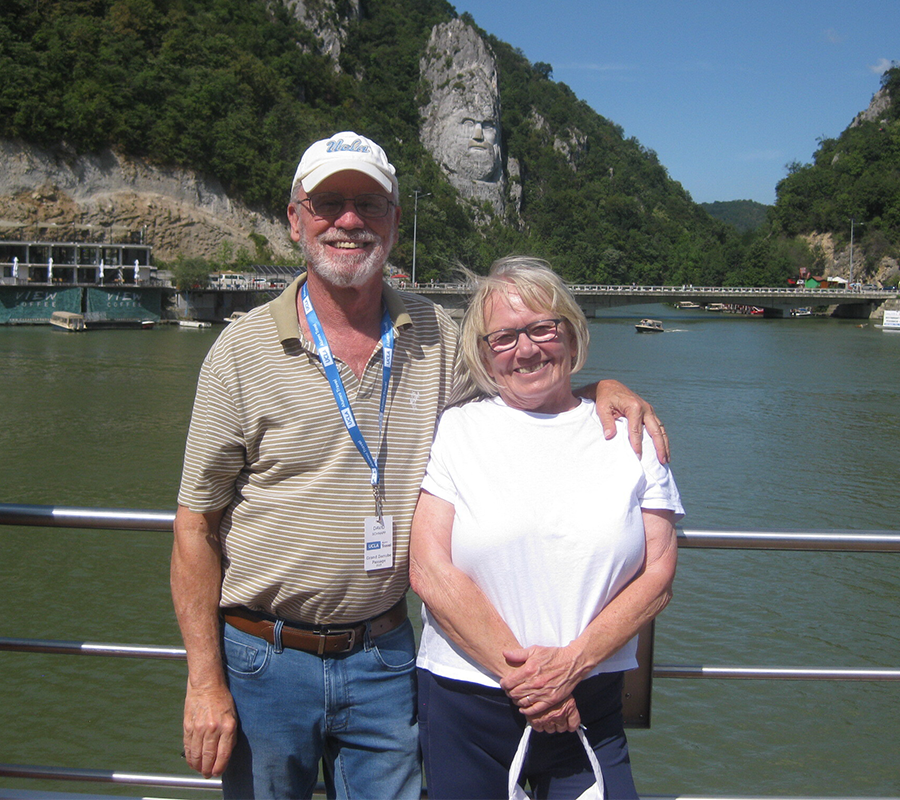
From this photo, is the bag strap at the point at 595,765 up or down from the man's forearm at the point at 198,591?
down

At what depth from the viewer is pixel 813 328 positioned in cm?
6225

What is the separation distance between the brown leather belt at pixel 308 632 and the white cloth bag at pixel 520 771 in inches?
18.0

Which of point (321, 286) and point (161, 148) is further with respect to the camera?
point (161, 148)

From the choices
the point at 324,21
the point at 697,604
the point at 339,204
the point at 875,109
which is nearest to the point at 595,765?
the point at 339,204

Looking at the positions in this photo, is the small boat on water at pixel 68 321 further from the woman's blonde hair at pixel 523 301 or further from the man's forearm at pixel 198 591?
the woman's blonde hair at pixel 523 301

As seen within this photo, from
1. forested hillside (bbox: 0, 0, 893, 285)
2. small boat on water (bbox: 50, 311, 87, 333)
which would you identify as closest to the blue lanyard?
small boat on water (bbox: 50, 311, 87, 333)

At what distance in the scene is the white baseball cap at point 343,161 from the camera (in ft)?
6.96

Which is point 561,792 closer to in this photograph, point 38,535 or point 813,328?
point 38,535

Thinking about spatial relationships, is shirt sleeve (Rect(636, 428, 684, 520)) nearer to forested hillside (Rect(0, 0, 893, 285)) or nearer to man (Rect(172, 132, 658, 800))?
man (Rect(172, 132, 658, 800))

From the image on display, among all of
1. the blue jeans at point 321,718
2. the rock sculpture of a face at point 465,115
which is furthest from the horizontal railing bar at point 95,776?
the rock sculpture of a face at point 465,115

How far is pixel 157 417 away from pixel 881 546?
73.7ft

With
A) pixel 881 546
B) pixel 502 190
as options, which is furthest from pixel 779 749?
pixel 502 190

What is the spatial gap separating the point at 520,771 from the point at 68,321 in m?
54.1

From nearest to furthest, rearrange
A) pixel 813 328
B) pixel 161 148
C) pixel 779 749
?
1. pixel 779 749
2. pixel 813 328
3. pixel 161 148
